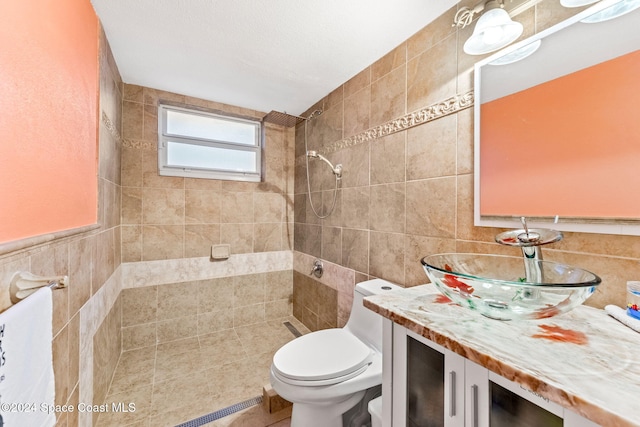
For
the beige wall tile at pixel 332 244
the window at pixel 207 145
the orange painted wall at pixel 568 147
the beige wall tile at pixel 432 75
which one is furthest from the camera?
the window at pixel 207 145

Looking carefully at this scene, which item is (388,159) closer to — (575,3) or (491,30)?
(491,30)

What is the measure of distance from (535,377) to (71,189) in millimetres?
1539

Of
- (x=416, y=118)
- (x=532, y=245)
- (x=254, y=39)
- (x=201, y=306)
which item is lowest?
(x=201, y=306)

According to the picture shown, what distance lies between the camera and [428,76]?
4.36 feet

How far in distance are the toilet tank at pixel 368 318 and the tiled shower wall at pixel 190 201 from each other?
1.37 meters

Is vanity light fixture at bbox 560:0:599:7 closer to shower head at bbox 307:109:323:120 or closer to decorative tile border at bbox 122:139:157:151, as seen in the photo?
shower head at bbox 307:109:323:120

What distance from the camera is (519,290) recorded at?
73cm

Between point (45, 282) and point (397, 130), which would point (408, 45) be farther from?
point (45, 282)

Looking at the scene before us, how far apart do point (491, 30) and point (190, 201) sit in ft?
7.72

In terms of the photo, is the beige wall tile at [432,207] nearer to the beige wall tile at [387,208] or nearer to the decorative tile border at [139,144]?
the beige wall tile at [387,208]

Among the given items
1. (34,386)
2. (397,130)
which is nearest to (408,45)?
(397,130)

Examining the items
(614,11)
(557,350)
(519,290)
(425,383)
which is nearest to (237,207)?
(425,383)

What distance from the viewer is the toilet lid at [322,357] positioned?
1.14m

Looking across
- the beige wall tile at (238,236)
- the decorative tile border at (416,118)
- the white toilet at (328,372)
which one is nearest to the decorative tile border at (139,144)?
the beige wall tile at (238,236)
